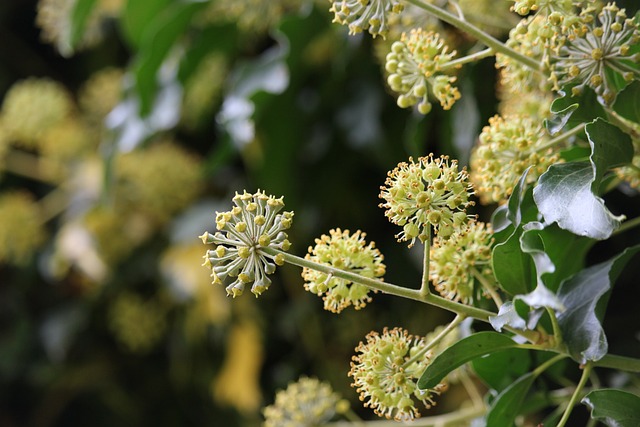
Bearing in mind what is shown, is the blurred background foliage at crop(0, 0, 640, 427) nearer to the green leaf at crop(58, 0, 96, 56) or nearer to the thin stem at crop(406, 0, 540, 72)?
the green leaf at crop(58, 0, 96, 56)

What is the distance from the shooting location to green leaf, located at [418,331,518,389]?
513 millimetres

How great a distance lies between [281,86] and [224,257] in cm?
63

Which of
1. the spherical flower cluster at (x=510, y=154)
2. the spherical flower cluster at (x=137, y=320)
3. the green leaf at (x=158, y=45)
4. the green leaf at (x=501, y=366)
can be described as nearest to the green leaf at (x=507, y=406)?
the green leaf at (x=501, y=366)

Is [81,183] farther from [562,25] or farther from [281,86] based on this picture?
[562,25]

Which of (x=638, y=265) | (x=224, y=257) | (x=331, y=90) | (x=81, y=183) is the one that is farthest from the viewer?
(x=81, y=183)

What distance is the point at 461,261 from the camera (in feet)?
1.89

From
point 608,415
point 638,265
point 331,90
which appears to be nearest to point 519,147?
point 608,415

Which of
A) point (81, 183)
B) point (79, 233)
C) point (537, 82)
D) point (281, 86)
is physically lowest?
point (537, 82)

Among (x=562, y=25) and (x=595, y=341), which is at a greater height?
(x=562, y=25)

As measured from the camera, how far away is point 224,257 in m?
0.50

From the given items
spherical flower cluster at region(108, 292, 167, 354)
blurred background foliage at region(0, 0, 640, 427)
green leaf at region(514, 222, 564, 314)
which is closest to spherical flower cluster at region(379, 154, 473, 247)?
green leaf at region(514, 222, 564, 314)

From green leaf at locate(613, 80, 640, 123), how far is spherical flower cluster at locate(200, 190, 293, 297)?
0.84ft

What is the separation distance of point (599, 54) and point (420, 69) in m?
0.13

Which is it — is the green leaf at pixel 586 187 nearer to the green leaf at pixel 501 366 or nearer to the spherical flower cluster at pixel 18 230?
the green leaf at pixel 501 366
